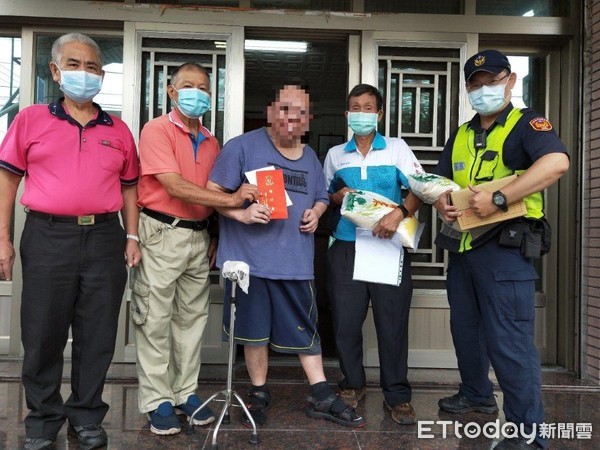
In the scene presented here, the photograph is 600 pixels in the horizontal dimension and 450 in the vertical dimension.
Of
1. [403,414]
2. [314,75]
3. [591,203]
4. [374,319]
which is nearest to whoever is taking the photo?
[403,414]

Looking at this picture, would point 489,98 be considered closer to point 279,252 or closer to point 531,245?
point 531,245

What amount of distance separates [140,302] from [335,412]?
1180 millimetres

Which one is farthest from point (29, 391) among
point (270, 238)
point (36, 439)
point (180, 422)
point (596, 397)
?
point (596, 397)

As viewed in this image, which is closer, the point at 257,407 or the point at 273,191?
the point at 273,191

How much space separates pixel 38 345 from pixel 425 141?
2.85 metres

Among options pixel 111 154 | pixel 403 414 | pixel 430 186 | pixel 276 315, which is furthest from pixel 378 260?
pixel 111 154

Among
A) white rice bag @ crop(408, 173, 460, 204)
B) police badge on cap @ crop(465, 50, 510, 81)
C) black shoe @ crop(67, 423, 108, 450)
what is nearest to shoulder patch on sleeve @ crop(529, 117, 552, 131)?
police badge on cap @ crop(465, 50, 510, 81)

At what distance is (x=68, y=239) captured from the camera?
2350mm

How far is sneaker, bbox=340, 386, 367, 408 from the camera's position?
3.02 m

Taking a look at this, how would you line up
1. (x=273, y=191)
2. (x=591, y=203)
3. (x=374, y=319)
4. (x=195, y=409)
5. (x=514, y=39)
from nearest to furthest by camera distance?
(x=273, y=191) → (x=195, y=409) → (x=374, y=319) → (x=591, y=203) → (x=514, y=39)

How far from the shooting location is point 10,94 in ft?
12.9

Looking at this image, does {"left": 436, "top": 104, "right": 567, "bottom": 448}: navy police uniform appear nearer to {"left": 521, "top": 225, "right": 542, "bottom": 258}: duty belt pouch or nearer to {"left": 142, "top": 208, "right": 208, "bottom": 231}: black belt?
{"left": 521, "top": 225, "right": 542, "bottom": 258}: duty belt pouch

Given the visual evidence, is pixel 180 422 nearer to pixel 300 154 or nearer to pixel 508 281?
pixel 300 154

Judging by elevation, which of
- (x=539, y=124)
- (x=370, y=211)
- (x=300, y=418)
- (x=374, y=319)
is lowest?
(x=300, y=418)
